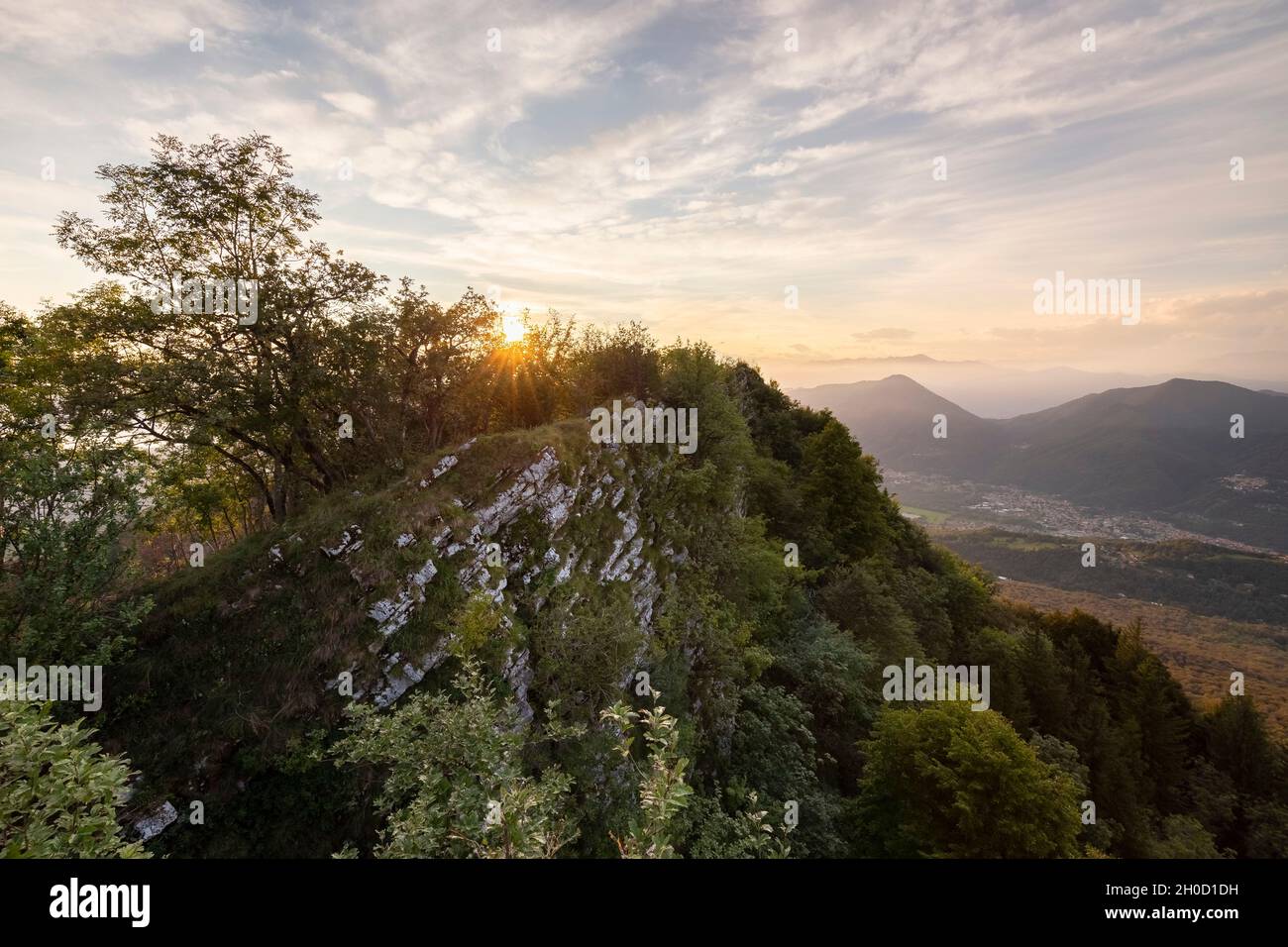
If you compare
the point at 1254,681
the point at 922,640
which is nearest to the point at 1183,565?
the point at 1254,681

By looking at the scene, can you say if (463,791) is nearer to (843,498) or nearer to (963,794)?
(963,794)

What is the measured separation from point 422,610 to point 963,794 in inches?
827

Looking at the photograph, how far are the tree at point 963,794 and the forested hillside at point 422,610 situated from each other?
0.43 feet

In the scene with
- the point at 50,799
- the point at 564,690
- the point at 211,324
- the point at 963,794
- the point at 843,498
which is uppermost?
the point at 211,324

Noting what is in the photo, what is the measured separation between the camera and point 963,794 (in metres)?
18.4

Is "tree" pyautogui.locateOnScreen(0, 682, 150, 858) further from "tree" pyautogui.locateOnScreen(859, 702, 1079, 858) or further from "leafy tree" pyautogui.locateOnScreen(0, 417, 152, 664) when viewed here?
"tree" pyautogui.locateOnScreen(859, 702, 1079, 858)

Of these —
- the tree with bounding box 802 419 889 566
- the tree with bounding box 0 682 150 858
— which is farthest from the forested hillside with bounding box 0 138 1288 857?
the tree with bounding box 802 419 889 566

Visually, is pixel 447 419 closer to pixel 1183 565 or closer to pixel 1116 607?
pixel 1116 607

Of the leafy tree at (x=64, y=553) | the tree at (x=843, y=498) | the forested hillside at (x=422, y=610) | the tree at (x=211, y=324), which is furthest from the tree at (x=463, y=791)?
the tree at (x=843, y=498)

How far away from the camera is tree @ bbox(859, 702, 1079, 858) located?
18.4 meters

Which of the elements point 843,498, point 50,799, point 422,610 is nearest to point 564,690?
point 422,610

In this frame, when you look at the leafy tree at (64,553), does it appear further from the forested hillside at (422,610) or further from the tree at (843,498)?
the tree at (843,498)

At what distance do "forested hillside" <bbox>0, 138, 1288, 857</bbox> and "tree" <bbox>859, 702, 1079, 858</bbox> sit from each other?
131 mm

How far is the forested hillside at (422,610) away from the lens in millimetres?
10953
